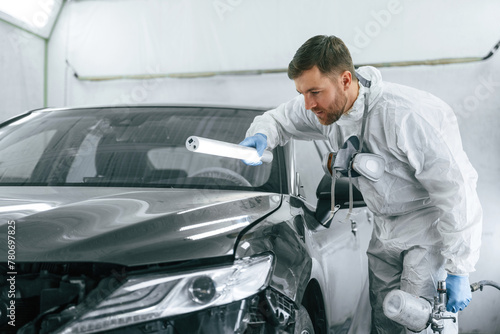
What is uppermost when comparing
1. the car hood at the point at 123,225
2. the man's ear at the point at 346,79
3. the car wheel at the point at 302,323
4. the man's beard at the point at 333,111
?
the man's ear at the point at 346,79

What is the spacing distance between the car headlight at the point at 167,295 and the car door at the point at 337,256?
492 millimetres

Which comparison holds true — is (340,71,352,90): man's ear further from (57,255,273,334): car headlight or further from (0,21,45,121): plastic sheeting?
(0,21,45,121): plastic sheeting

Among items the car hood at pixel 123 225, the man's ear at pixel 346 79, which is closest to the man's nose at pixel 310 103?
the man's ear at pixel 346 79

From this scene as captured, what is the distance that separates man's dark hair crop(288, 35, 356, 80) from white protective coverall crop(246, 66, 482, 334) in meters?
0.15

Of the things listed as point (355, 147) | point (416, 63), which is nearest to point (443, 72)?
point (416, 63)

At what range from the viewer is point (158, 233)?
1160 millimetres

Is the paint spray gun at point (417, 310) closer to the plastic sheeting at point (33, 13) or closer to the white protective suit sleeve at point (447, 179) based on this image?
the white protective suit sleeve at point (447, 179)

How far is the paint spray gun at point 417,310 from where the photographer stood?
6.11 feet

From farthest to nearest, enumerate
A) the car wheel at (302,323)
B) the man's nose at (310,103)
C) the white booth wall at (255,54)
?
1. the white booth wall at (255,54)
2. the man's nose at (310,103)
3. the car wheel at (302,323)

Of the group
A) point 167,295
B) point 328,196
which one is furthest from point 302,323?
point 328,196

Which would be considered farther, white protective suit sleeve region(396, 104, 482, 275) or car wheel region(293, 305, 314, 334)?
white protective suit sleeve region(396, 104, 482, 275)

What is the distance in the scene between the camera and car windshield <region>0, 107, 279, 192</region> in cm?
181

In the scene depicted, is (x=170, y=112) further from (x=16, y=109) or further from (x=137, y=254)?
(x=16, y=109)

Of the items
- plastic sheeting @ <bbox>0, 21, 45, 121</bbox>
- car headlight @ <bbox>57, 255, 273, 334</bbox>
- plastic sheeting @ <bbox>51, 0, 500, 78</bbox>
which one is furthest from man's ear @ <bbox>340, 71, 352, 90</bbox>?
plastic sheeting @ <bbox>0, 21, 45, 121</bbox>
